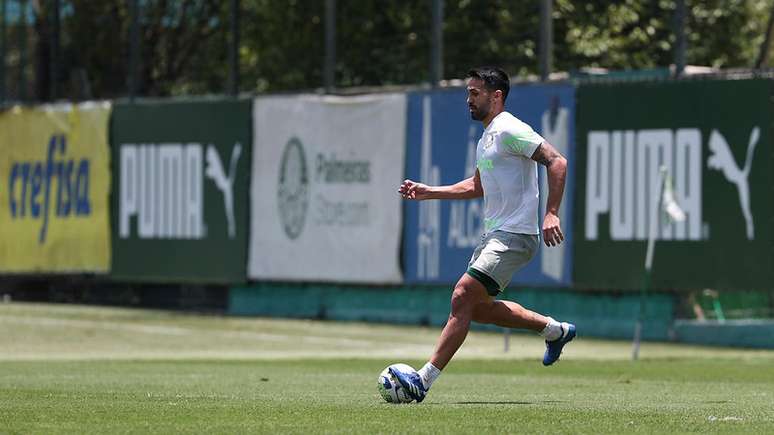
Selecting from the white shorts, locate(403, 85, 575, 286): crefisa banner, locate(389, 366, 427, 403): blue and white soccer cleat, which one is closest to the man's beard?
the white shorts

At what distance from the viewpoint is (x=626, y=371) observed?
57.6 ft

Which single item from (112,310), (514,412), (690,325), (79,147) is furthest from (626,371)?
(79,147)

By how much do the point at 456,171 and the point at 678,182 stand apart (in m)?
3.71

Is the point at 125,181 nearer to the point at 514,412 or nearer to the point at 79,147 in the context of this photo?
the point at 79,147

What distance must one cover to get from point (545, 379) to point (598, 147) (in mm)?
9157

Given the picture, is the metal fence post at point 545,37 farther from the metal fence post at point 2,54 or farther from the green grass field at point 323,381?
the metal fence post at point 2,54

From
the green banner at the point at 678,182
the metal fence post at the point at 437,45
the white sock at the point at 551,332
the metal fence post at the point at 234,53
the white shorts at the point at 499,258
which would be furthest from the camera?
the metal fence post at the point at 234,53

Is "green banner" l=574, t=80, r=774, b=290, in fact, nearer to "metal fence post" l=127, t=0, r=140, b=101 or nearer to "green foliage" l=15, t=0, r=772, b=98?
"green foliage" l=15, t=0, r=772, b=98

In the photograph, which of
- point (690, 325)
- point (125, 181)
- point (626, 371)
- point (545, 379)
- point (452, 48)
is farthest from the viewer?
point (125, 181)

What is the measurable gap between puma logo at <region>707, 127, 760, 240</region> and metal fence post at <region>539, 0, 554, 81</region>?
9.38ft

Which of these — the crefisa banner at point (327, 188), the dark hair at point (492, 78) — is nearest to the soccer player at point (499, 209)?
the dark hair at point (492, 78)

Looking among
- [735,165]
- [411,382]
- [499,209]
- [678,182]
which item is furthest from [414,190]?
[678,182]

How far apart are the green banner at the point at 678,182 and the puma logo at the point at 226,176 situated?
668 centimetres

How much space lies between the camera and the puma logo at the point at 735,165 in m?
22.7
